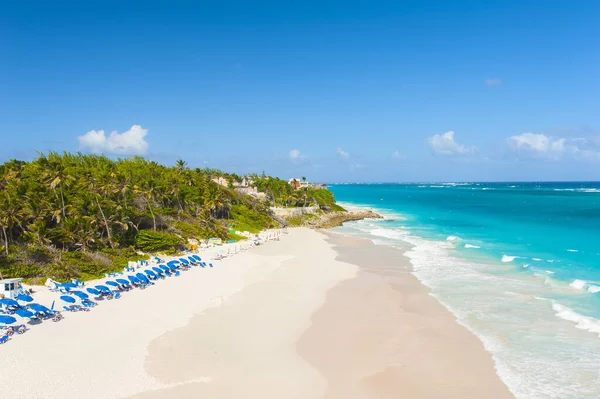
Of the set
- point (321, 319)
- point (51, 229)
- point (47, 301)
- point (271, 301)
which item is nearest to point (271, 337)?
point (321, 319)

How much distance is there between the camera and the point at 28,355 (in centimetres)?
1656

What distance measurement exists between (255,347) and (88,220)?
23182mm

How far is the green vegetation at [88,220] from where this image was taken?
94.3 ft

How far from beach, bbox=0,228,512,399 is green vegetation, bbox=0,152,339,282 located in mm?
7657

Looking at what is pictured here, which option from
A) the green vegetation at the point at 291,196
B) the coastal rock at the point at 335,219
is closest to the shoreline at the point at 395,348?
the coastal rock at the point at 335,219

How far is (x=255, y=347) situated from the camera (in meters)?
18.4

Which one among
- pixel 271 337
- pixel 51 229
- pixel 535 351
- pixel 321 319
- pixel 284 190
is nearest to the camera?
pixel 535 351

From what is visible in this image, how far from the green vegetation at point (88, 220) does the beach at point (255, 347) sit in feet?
25.1

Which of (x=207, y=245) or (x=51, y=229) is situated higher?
(x=51, y=229)

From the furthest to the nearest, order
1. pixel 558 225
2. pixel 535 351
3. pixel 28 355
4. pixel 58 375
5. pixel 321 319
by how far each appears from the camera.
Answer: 1. pixel 558 225
2. pixel 321 319
3. pixel 535 351
4. pixel 28 355
5. pixel 58 375

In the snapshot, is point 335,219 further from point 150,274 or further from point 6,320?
point 6,320

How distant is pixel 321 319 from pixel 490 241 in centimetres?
3834

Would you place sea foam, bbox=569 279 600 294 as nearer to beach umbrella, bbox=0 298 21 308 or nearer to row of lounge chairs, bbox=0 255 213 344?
row of lounge chairs, bbox=0 255 213 344

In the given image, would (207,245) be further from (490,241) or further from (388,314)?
(490,241)
